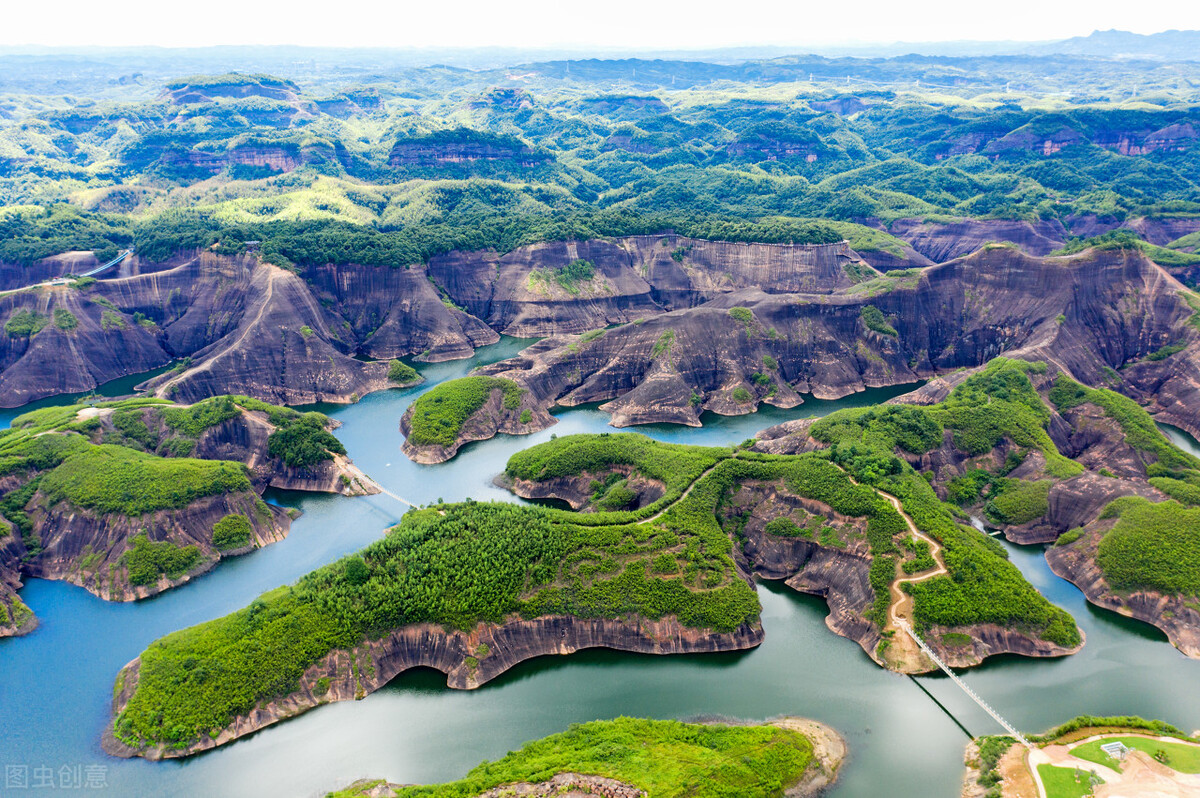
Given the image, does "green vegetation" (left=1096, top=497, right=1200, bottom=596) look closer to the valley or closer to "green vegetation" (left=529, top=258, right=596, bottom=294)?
the valley

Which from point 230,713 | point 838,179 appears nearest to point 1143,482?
point 230,713

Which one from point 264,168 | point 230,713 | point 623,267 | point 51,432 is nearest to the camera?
point 230,713

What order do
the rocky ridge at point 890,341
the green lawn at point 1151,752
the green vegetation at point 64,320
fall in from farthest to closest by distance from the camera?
1. the green vegetation at point 64,320
2. the rocky ridge at point 890,341
3. the green lawn at point 1151,752

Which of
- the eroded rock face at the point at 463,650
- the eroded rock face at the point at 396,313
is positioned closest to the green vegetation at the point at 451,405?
the eroded rock face at the point at 396,313

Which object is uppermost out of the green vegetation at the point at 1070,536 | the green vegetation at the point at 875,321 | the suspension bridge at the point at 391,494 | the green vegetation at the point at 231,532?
the green vegetation at the point at 875,321

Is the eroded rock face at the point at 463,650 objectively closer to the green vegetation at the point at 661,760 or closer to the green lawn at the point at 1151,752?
the green vegetation at the point at 661,760

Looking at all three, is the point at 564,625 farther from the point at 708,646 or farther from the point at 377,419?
the point at 377,419

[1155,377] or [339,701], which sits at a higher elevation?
[1155,377]
